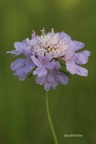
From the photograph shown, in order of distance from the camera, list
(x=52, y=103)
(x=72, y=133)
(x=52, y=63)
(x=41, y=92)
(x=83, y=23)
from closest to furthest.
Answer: (x=52, y=63) < (x=72, y=133) < (x=52, y=103) < (x=41, y=92) < (x=83, y=23)

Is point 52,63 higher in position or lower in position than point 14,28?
lower

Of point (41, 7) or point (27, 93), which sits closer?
point (27, 93)

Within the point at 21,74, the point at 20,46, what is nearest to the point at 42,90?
the point at 20,46

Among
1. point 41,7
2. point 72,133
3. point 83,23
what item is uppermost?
point 41,7

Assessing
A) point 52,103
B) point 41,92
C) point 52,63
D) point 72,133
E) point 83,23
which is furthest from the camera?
point 83,23
